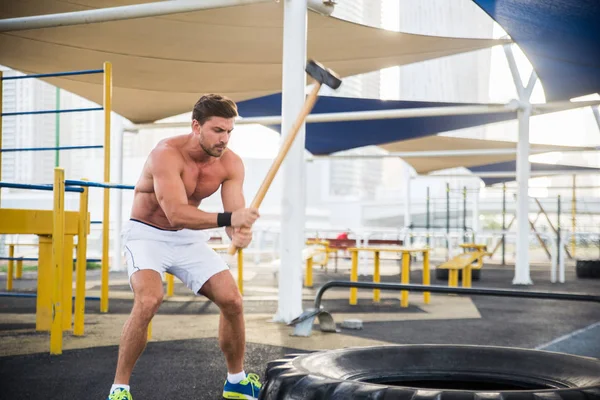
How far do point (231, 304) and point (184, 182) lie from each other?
0.54 m

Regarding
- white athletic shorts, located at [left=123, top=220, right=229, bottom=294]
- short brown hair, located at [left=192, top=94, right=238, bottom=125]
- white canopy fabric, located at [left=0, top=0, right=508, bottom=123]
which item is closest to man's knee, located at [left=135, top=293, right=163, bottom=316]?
white athletic shorts, located at [left=123, top=220, right=229, bottom=294]

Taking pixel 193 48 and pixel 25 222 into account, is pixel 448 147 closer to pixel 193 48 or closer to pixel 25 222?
pixel 193 48

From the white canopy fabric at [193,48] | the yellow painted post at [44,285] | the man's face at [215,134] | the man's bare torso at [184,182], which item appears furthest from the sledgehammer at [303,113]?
the white canopy fabric at [193,48]

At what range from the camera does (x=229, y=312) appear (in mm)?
2842

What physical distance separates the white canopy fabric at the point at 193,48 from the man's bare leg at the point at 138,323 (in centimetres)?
371

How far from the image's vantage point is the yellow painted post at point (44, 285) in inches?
197

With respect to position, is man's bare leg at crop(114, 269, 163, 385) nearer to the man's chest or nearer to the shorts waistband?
the shorts waistband

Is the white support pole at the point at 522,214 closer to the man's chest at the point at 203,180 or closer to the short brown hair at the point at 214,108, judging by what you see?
the man's chest at the point at 203,180

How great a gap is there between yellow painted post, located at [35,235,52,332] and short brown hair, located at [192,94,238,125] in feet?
9.08

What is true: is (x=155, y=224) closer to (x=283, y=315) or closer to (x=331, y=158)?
(x=283, y=315)

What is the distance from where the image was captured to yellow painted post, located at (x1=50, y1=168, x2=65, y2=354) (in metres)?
3.90

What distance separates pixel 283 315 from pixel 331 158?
883 centimetres

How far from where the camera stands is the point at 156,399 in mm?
2971

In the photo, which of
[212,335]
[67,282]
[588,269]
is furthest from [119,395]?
[588,269]
